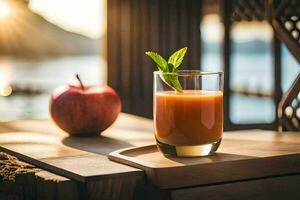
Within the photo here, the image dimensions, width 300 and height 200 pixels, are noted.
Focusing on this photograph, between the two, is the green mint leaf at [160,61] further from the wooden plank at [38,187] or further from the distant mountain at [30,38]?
the distant mountain at [30,38]

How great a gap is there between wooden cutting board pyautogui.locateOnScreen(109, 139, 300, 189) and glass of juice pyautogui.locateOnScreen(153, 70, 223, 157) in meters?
0.03

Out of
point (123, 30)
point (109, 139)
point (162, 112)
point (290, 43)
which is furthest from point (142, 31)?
point (162, 112)

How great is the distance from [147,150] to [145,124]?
0.63 metres

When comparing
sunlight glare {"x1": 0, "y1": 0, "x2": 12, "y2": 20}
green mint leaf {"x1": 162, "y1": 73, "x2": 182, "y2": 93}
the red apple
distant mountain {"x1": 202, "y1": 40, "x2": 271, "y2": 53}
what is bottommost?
distant mountain {"x1": 202, "y1": 40, "x2": 271, "y2": 53}

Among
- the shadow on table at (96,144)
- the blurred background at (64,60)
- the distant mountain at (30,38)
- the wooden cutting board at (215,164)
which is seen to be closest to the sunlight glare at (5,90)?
the blurred background at (64,60)

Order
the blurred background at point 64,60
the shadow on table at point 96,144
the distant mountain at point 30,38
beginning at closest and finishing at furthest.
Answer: the shadow on table at point 96,144, the blurred background at point 64,60, the distant mountain at point 30,38

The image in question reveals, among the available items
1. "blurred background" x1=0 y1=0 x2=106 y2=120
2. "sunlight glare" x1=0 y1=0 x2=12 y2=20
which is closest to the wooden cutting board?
"blurred background" x1=0 y1=0 x2=106 y2=120

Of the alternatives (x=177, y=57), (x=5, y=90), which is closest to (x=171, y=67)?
(x=177, y=57)

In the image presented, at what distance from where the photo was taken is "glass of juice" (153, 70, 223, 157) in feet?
5.20

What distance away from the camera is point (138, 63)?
6.21m

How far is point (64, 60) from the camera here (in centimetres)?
3903

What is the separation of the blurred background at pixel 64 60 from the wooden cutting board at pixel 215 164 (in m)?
4.59

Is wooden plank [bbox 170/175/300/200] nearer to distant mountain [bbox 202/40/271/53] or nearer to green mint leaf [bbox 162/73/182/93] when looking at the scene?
green mint leaf [bbox 162/73/182/93]

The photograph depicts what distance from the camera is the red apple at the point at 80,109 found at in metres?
2.08
